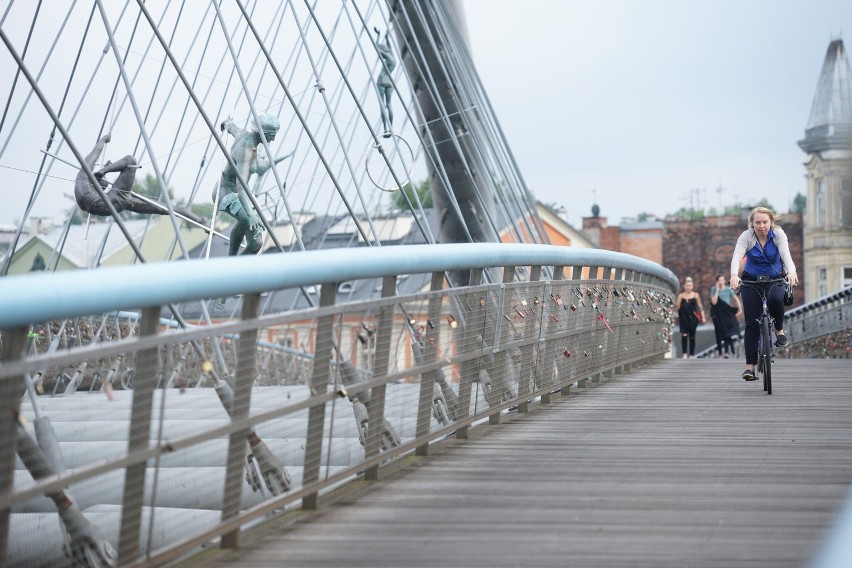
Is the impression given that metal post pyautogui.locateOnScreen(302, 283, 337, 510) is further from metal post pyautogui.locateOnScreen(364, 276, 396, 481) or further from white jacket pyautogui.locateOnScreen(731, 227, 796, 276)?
white jacket pyautogui.locateOnScreen(731, 227, 796, 276)

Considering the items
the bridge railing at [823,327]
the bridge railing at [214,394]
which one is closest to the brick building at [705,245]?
the bridge railing at [823,327]

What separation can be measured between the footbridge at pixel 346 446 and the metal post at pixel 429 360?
0.05 feet

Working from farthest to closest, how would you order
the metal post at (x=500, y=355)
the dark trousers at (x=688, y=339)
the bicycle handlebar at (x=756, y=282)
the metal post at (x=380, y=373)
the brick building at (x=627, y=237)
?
1. the brick building at (x=627, y=237)
2. the dark trousers at (x=688, y=339)
3. the bicycle handlebar at (x=756, y=282)
4. the metal post at (x=500, y=355)
5. the metal post at (x=380, y=373)

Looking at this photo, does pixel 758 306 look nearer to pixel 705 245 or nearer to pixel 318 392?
pixel 318 392

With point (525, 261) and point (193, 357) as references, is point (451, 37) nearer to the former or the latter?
point (525, 261)

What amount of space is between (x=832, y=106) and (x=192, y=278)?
2622mm

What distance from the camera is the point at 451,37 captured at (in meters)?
24.6

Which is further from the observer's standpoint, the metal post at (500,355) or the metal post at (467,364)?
the metal post at (500,355)

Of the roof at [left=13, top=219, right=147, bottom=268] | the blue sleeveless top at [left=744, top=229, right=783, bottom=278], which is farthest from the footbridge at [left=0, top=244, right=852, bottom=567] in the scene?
the roof at [left=13, top=219, right=147, bottom=268]

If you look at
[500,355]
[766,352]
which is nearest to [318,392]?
[500,355]

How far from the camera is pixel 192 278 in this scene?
4438mm

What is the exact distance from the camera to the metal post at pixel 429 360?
6895 mm

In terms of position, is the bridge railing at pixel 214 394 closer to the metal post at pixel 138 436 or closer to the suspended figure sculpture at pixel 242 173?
the metal post at pixel 138 436

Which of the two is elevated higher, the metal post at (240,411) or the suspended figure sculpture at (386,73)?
the suspended figure sculpture at (386,73)
